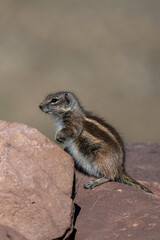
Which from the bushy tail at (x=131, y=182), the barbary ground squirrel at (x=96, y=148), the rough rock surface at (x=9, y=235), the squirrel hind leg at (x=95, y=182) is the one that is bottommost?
the bushy tail at (x=131, y=182)

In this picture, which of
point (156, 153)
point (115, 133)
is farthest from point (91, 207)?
point (156, 153)

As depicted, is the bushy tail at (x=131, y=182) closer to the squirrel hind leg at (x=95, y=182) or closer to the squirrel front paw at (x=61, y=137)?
the squirrel hind leg at (x=95, y=182)

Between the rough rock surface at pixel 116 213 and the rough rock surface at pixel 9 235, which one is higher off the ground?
the rough rock surface at pixel 9 235

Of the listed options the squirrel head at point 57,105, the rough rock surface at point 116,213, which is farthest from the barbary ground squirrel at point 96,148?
the squirrel head at point 57,105

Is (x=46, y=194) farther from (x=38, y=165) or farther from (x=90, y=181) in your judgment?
(x=90, y=181)

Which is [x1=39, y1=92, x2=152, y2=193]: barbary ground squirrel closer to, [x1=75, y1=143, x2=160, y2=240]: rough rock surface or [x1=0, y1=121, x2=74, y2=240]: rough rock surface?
[x1=75, y1=143, x2=160, y2=240]: rough rock surface

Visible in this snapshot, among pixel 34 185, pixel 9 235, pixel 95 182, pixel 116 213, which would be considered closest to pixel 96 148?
pixel 95 182
